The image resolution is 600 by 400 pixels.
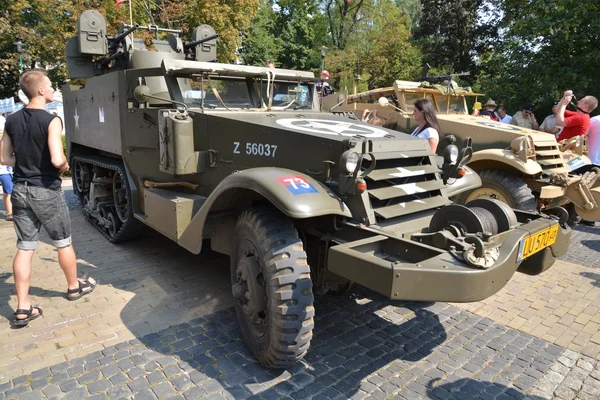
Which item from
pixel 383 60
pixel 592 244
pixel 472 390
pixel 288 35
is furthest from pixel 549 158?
pixel 288 35

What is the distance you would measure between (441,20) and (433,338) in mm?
22844

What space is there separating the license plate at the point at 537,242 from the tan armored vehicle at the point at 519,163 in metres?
2.33

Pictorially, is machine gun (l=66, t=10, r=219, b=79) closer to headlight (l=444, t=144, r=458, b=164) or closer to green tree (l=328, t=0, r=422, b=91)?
headlight (l=444, t=144, r=458, b=164)

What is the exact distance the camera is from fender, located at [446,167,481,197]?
4.10 metres

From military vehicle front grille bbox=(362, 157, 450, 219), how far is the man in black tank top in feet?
8.36

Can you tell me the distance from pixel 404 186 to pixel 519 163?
10.7ft

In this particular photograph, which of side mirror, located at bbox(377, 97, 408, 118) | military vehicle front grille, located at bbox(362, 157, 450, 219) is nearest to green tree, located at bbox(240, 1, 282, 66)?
side mirror, located at bbox(377, 97, 408, 118)

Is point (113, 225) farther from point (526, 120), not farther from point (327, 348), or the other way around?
point (526, 120)

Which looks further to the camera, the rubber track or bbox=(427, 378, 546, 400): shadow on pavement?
the rubber track

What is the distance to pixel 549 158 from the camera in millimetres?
6633

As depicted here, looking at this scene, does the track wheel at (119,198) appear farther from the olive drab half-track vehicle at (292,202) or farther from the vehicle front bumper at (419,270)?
the vehicle front bumper at (419,270)

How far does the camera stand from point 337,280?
10.9 feet

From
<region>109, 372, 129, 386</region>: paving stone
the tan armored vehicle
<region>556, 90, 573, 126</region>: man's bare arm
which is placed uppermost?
<region>556, 90, 573, 126</region>: man's bare arm

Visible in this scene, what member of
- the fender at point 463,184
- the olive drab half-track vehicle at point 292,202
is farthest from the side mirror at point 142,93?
the fender at point 463,184
